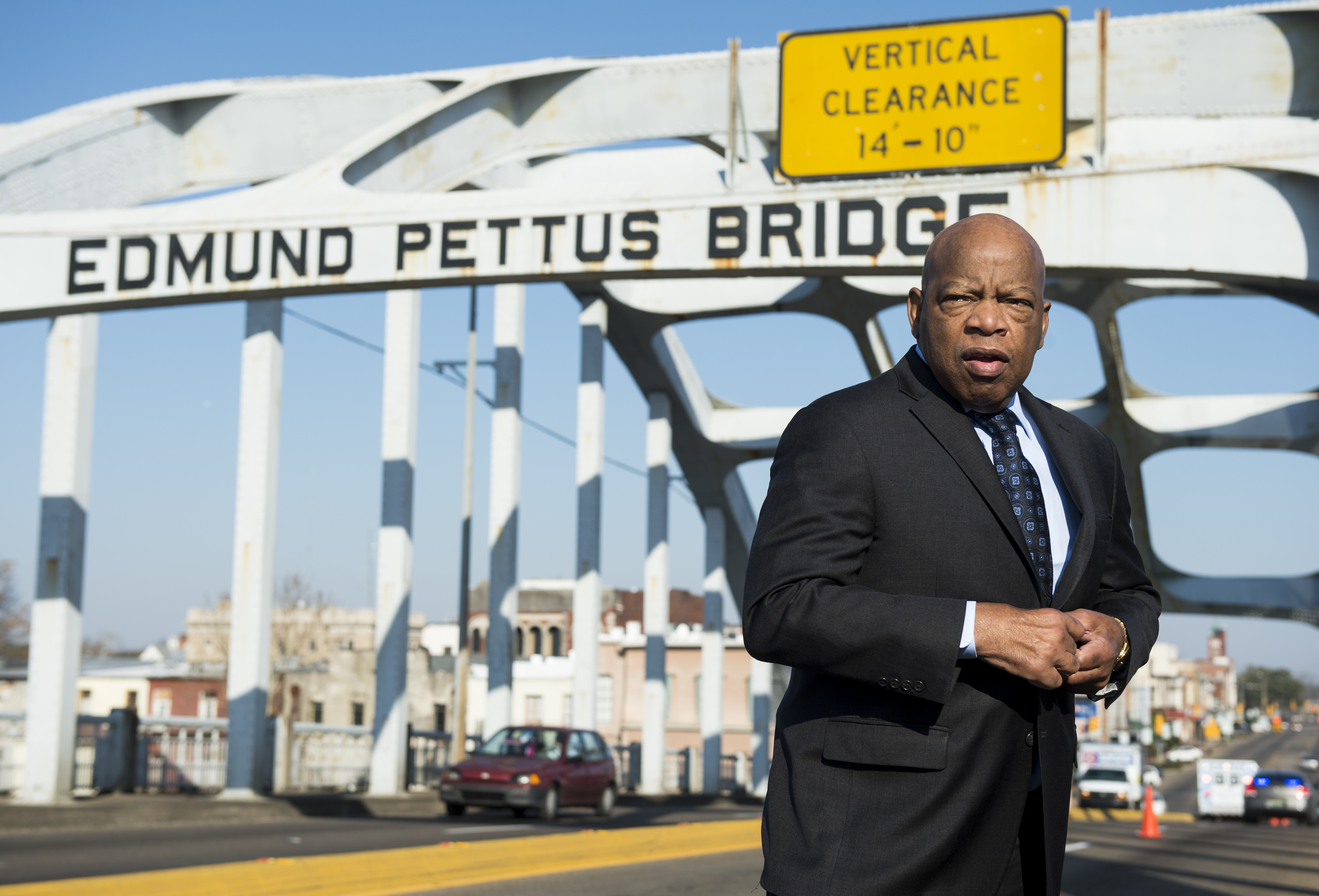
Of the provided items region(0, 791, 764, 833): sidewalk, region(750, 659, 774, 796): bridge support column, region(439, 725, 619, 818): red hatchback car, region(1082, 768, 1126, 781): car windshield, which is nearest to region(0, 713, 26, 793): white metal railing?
region(0, 791, 764, 833): sidewalk

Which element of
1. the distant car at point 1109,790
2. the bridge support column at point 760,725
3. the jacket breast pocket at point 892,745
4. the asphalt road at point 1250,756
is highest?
the jacket breast pocket at point 892,745

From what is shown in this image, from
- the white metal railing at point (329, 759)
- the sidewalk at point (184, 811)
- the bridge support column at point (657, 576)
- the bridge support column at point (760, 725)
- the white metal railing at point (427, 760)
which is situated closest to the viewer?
the sidewalk at point (184, 811)

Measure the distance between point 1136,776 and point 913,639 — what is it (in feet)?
147

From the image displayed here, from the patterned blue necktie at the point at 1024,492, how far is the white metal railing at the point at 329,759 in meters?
19.2

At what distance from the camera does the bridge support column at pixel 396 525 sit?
19703 millimetres

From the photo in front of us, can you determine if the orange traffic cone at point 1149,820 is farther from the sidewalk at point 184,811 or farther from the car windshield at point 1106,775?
the car windshield at point 1106,775

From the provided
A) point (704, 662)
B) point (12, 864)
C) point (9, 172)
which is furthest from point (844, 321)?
point (12, 864)

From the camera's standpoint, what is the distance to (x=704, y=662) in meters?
31.8

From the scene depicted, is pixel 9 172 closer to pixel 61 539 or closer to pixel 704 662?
pixel 61 539

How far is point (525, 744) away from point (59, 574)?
6838 millimetres

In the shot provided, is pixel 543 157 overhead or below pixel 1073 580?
overhead

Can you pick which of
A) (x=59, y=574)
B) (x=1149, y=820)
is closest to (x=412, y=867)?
(x=59, y=574)

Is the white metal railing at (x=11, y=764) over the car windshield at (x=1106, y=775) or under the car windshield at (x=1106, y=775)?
over

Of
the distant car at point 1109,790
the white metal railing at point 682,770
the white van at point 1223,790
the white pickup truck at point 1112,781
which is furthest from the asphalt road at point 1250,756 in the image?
the white metal railing at point 682,770
